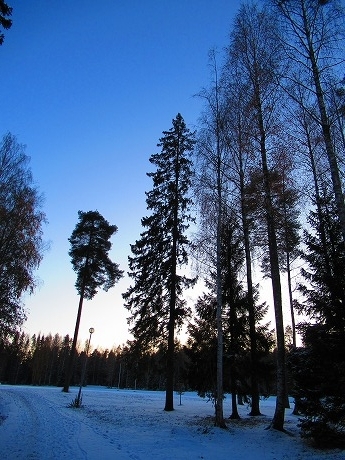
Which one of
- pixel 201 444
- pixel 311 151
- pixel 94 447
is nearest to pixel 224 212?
pixel 311 151

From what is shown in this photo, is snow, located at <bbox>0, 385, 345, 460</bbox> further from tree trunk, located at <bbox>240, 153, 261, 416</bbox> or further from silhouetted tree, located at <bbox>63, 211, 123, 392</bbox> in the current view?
silhouetted tree, located at <bbox>63, 211, 123, 392</bbox>

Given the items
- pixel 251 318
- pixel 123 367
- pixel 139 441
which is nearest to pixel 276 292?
pixel 251 318

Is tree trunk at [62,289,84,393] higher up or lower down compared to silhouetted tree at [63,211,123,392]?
lower down

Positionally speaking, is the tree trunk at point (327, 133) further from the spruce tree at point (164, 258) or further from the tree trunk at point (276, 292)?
the spruce tree at point (164, 258)

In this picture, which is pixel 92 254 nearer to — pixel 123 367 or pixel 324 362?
pixel 324 362

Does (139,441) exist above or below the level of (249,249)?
below

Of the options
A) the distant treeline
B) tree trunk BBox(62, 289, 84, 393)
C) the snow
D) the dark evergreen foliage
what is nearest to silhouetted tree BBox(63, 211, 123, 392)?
tree trunk BBox(62, 289, 84, 393)

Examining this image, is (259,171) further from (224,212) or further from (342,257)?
(342,257)

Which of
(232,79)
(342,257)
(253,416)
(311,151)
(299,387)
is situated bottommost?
(253,416)

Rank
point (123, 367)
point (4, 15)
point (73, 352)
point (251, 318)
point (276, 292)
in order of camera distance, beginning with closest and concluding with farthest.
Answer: point (4, 15) → point (276, 292) → point (251, 318) → point (73, 352) → point (123, 367)

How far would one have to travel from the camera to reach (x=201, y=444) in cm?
919

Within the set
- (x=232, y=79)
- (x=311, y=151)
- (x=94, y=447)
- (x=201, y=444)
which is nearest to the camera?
(x=94, y=447)

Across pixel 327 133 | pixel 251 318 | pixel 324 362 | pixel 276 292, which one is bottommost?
pixel 324 362

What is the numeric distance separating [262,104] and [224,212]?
15.2ft
